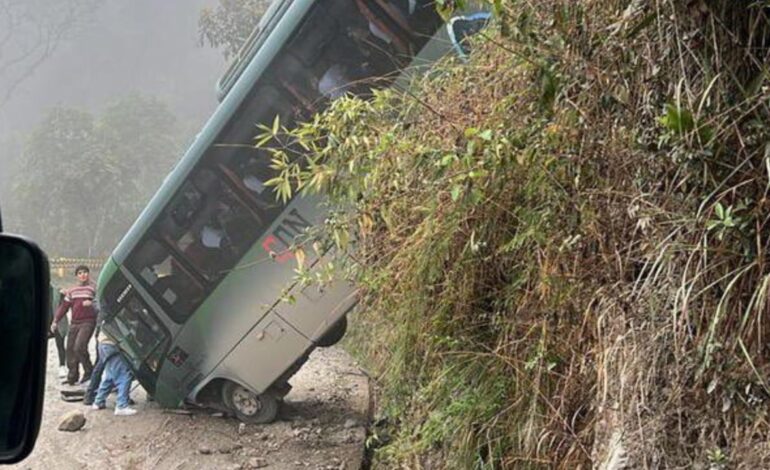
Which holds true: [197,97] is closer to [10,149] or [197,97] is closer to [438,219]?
[10,149]

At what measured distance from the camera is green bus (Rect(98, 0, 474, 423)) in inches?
222

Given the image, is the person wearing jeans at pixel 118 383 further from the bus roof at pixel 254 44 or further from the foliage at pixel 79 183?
the foliage at pixel 79 183

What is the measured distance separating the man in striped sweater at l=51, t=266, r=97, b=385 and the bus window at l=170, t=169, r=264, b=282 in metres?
2.22

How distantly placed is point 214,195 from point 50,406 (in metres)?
3.29

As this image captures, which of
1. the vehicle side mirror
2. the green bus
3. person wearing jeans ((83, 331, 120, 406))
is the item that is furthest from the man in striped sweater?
the vehicle side mirror

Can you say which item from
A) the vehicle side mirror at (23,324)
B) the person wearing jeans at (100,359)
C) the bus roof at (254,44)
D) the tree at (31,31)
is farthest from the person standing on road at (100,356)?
the tree at (31,31)

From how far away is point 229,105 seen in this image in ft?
19.8

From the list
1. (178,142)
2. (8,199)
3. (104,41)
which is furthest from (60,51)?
(8,199)

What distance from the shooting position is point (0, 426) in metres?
1.41

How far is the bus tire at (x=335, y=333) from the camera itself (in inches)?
241

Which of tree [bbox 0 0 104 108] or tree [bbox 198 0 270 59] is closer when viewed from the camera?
tree [bbox 198 0 270 59]

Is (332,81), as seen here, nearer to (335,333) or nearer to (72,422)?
(335,333)

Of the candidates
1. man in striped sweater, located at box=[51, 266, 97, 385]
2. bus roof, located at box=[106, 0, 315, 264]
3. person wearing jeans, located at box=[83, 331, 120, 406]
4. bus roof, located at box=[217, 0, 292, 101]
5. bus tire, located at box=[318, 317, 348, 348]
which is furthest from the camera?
man in striped sweater, located at box=[51, 266, 97, 385]

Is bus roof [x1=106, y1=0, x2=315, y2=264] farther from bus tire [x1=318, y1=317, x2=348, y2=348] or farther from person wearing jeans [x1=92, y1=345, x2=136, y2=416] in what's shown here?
bus tire [x1=318, y1=317, x2=348, y2=348]
